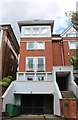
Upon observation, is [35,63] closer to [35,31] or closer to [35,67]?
[35,67]

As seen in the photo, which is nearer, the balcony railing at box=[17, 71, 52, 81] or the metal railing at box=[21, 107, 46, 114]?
the metal railing at box=[21, 107, 46, 114]

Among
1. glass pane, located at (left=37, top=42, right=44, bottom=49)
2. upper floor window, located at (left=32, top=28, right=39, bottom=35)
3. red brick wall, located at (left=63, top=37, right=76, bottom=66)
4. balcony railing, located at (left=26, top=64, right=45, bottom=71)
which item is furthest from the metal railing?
→ upper floor window, located at (left=32, top=28, right=39, bottom=35)

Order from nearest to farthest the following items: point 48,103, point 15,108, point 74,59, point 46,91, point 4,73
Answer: point 74,59
point 15,108
point 46,91
point 48,103
point 4,73

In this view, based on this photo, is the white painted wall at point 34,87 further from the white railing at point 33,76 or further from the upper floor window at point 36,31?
the upper floor window at point 36,31

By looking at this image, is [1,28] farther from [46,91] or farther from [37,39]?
[46,91]

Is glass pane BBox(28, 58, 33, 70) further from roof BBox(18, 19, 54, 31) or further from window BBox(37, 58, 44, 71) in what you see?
roof BBox(18, 19, 54, 31)

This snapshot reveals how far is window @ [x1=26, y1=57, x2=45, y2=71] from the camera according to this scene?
3065 centimetres

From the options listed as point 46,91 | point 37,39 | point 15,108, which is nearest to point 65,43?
point 37,39

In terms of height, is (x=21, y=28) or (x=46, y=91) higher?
(x=21, y=28)

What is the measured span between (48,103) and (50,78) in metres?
3.61

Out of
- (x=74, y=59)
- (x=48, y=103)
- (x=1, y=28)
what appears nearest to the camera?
(x=74, y=59)

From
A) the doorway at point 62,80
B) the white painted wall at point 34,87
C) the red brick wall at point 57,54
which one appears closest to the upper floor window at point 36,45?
the red brick wall at point 57,54

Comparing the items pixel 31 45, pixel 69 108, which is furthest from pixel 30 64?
pixel 69 108

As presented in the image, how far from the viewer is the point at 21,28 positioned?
3403 cm
